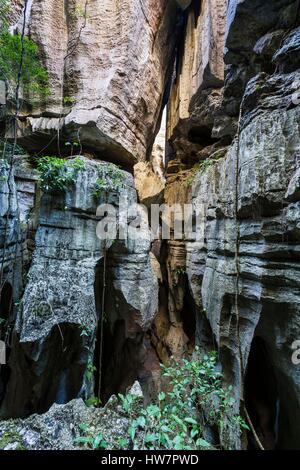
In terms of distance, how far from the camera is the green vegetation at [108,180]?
18.7 ft

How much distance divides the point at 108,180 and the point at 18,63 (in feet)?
13.9

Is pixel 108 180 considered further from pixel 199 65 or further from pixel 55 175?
pixel 199 65

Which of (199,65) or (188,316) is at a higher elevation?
(199,65)

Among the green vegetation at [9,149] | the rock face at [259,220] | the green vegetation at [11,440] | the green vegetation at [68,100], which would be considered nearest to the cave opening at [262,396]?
the rock face at [259,220]

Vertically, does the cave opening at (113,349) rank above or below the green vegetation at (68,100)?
below

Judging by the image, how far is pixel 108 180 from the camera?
594cm

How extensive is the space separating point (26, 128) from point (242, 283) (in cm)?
751

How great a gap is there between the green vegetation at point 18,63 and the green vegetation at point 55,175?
2.47 meters

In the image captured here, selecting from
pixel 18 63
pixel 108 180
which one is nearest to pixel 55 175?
pixel 108 180

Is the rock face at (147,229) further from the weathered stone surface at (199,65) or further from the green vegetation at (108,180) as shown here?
the green vegetation at (108,180)

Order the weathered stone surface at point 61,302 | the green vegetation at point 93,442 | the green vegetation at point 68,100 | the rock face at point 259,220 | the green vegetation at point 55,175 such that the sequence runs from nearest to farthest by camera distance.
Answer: the green vegetation at point 93,442 < the rock face at point 259,220 < the weathered stone surface at point 61,302 < the green vegetation at point 55,175 < the green vegetation at point 68,100

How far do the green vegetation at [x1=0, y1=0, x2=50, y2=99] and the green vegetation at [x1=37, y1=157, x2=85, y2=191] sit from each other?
247 centimetres
